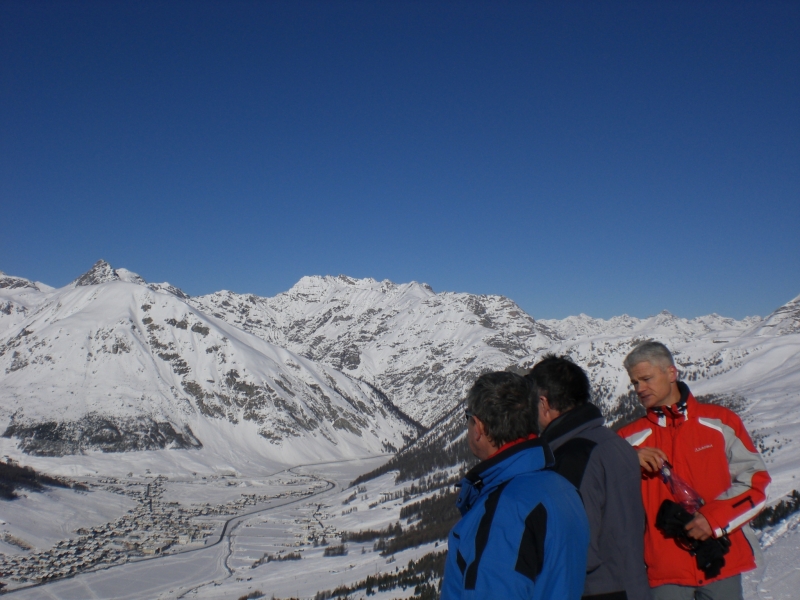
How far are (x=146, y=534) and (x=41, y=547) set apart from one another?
12542 millimetres

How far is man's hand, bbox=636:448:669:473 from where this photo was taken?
17.1ft

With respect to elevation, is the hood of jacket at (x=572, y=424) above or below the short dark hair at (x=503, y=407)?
below

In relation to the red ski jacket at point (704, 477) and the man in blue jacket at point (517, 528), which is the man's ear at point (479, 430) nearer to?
the man in blue jacket at point (517, 528)

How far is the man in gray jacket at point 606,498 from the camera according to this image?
186 inches

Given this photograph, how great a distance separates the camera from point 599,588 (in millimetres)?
4684

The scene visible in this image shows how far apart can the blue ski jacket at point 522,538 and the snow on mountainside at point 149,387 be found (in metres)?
152

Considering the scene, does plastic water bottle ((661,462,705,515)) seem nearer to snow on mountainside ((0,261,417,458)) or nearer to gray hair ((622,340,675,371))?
gray hair ((622,340,675,371))

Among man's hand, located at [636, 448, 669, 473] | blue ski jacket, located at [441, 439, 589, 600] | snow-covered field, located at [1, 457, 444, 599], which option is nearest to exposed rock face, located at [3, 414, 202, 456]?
snow-covered field, located at [1, 457, 444, 599]

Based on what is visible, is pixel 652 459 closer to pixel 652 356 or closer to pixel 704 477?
pixel 704 477

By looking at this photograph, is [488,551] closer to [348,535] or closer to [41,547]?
[348,535]

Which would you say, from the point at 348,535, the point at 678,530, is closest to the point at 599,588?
the point at 678,530

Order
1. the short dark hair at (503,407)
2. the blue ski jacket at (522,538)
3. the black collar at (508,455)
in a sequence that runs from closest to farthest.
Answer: the blue ski jacket at (522,538)
the black collar at (508,455)
the short dark hair at (503,407)

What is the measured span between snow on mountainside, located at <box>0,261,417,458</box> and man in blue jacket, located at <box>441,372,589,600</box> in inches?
5971

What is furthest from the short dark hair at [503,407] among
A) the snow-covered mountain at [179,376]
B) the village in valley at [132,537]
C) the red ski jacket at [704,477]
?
the snow-covered mountain at [179,376]
